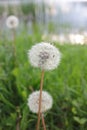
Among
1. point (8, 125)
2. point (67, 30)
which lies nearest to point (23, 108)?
point (8, 125)

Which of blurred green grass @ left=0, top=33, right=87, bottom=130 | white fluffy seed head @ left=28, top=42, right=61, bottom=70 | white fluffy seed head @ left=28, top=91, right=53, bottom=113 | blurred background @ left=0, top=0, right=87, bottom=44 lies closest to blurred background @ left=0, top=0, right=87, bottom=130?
blurred green grass @ left=0, top=33, right=87, bottom=130

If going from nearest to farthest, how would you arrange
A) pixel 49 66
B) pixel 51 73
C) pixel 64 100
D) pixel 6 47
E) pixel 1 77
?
pixel 49 66 < pixel 64 100 < pixel 1 77 < pixel 51 73 < pixel 6 47

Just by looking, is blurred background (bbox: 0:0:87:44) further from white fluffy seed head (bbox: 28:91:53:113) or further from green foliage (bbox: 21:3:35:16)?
white fluffy seed head (bbox: 28:91:53:113)

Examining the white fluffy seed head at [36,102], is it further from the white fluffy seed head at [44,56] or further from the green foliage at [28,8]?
the green foliage at [28,8]

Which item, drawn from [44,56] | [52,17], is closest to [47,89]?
[44,56]

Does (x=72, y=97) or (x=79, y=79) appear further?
(x=79, y=79)

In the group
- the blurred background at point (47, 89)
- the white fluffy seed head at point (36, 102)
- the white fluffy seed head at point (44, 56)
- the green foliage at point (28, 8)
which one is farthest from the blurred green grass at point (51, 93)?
the green foliage at point (28, 8)

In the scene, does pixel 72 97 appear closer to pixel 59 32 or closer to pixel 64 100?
pixel 64 100
